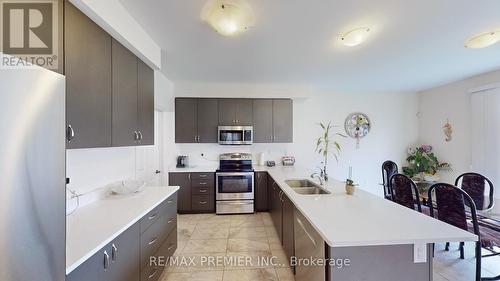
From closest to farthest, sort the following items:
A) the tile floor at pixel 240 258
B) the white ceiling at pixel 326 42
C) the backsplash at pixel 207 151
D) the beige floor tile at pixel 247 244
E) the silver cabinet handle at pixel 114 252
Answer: the silver cabinet handle at pixel 114 252, the white ceiling at pixel 326 42, the tile floor at pixel 240 258, the beige floor tile at pixel 247 244, the backsplash at pixel 207 151

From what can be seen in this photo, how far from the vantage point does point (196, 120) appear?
4250 millimetres

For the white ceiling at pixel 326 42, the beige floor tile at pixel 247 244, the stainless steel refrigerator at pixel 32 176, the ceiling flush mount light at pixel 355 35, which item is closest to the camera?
the stainless steel refrigerator at pixel 32 176

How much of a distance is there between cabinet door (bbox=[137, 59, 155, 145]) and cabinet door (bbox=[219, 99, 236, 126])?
186 centimetres

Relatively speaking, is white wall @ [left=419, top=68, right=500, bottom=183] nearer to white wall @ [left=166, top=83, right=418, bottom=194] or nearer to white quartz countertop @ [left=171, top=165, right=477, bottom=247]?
white wall @ [left=166, top=83, right=418, bottom=194]

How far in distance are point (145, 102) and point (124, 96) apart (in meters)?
0.42

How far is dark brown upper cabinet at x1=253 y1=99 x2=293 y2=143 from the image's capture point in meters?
4.34

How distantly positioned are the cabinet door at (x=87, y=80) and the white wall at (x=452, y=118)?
17.5 ft

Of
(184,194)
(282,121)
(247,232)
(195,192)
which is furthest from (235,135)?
(247,232)

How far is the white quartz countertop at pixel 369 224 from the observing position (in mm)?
1241

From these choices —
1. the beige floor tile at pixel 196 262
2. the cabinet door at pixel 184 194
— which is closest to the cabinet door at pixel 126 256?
the beige floor tile at pixel 196 262

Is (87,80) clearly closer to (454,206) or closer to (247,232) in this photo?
(247,232)

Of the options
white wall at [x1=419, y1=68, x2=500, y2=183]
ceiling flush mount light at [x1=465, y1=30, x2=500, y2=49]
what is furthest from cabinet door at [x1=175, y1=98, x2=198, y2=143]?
white wall at [x1=419, y1=68, x2=500, y2=183]

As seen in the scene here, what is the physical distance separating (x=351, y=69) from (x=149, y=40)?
2960 millimetres

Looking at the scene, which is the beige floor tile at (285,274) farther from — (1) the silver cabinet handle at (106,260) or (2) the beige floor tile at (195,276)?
(1) the silver cabinet handle at (106,260)
